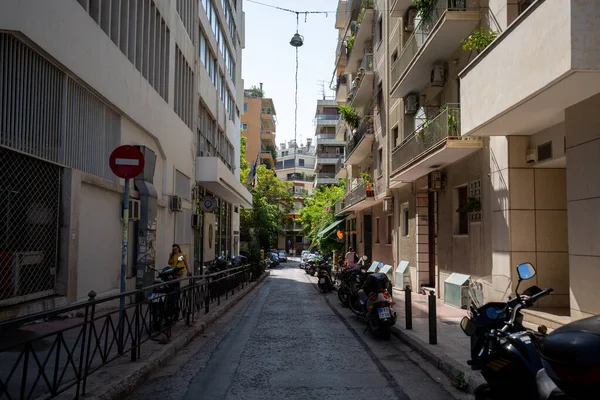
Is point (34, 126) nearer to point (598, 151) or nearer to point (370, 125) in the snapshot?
point (598, 151)

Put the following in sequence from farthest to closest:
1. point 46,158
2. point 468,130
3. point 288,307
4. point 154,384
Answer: point 288,307 < point 468,130 < point 46,158 < point 154,384

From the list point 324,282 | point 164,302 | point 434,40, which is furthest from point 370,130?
point 164,302

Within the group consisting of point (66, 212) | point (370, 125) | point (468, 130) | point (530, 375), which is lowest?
point (530, 375)

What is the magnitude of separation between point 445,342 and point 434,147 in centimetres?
630

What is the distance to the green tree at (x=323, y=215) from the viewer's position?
3519cm

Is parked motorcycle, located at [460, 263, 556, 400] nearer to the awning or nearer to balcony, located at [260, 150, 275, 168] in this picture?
the awning

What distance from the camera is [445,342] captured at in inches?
323

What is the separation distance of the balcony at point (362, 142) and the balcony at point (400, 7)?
7228mm

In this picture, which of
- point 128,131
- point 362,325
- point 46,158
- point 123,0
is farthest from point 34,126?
point 362,325

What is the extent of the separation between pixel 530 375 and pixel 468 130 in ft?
24.8

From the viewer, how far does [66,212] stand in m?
9.05

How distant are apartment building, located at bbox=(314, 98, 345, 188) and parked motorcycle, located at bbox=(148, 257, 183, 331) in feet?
186

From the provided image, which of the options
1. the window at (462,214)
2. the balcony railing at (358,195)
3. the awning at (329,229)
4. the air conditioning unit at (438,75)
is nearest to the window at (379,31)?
the balcony railing at (358,195)

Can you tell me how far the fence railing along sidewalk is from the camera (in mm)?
3784
